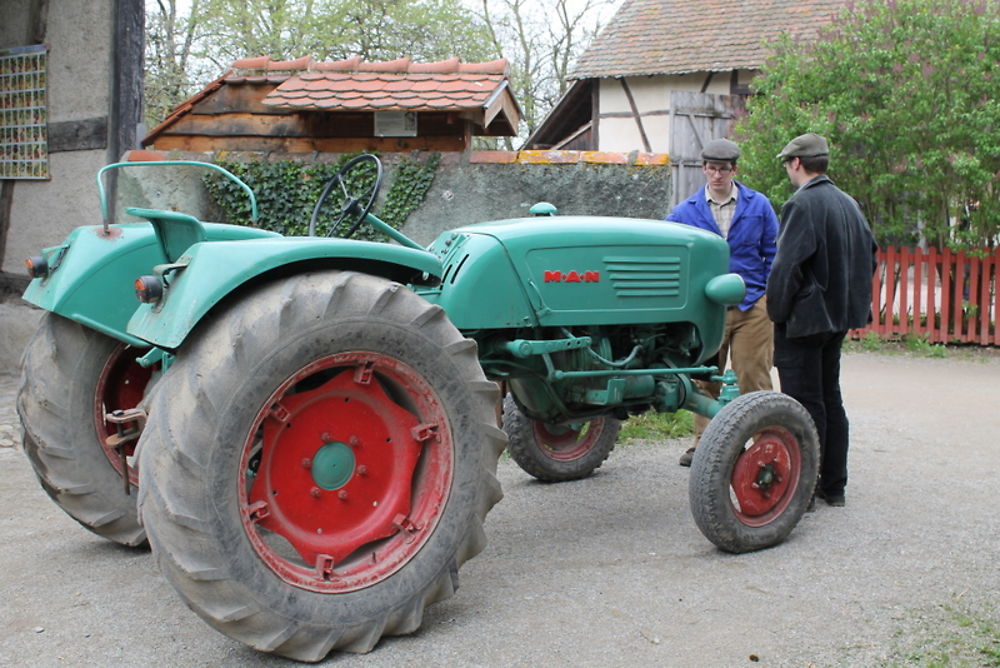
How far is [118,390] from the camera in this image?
160 inches

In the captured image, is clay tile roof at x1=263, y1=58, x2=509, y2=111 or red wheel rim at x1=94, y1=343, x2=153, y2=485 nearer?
red wheel rim at x1=94, y1=343, x2=153, y2=485

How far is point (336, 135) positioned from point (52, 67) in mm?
2392

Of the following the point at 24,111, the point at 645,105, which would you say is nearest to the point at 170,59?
the point at 645,105

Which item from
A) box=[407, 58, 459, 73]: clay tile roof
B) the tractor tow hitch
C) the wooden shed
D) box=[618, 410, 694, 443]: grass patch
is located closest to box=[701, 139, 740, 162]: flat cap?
box=[618, 410, 694, 443]: grass patch

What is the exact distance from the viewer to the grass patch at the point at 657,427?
20.4 ft

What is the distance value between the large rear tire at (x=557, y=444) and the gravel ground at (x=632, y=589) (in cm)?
8

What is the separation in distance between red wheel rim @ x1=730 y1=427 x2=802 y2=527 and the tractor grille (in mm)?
712

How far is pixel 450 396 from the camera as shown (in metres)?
3.19

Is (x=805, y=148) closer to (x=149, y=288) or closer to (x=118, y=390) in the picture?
(x=149, y=288)

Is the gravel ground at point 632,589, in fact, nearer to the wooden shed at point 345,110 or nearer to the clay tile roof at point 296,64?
the wooden shed at point 345,110

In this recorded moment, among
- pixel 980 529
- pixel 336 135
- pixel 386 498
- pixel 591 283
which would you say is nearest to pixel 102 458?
pixel 386 498

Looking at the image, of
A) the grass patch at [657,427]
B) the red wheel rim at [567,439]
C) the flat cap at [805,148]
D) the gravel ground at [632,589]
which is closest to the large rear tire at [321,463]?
the gravel ground at [632,589]

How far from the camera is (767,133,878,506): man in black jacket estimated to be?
455 centimetres

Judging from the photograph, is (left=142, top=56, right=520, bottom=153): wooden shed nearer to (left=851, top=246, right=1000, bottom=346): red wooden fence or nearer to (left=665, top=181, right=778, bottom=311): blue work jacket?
(left=665, top=181, right=778, bottom=311): blue work jacket
